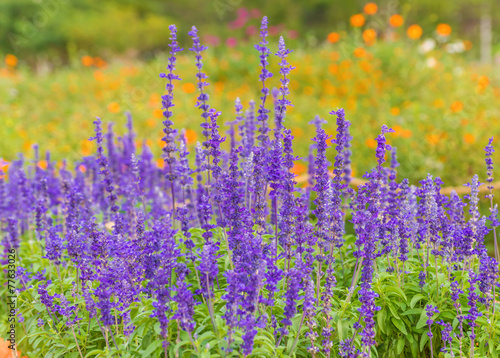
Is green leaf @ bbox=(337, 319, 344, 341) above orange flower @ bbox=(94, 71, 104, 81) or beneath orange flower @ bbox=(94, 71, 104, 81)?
beneath

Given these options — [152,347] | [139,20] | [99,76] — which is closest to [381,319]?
[152,347]

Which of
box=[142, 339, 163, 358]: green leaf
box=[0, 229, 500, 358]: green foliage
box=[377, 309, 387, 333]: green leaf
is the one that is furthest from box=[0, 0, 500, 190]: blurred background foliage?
box=[142, 339, 163, 358]: green leaf

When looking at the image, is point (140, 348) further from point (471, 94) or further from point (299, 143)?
point (471, 94)

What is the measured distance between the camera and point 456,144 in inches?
358

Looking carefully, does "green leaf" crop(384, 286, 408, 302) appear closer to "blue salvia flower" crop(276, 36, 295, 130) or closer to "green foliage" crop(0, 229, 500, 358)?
"green foliage" crop(0, 229, 500, 358)

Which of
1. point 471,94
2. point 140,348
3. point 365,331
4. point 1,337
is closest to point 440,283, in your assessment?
point 365,331

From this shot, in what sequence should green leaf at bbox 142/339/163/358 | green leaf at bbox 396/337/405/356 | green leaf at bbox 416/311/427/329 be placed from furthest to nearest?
green leaf at bbox 396/337/405/356 < green leaf at bbox 416/311/427/329 < green leaf at bbox 142/339/163/358

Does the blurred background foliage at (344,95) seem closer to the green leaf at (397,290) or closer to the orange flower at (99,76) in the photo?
the orange flower at (99,76)

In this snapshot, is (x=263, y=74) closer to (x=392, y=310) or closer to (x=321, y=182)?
(x=321, y=182)

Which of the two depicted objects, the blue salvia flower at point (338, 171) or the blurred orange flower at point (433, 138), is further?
the blurred orange flower at point (433, 138)

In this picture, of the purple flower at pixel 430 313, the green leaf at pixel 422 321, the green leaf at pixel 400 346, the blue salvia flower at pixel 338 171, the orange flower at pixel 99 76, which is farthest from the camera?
the orange flower at pixel 99 76

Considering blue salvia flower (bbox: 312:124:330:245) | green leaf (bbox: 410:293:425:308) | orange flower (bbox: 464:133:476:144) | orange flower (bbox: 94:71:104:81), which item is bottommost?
green leaf (bbox: 410:293:425:308)

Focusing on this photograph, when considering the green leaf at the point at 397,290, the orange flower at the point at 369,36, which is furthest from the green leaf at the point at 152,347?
the orange flower at the point at 369,36

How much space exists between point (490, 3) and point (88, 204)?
20870 millimetres
